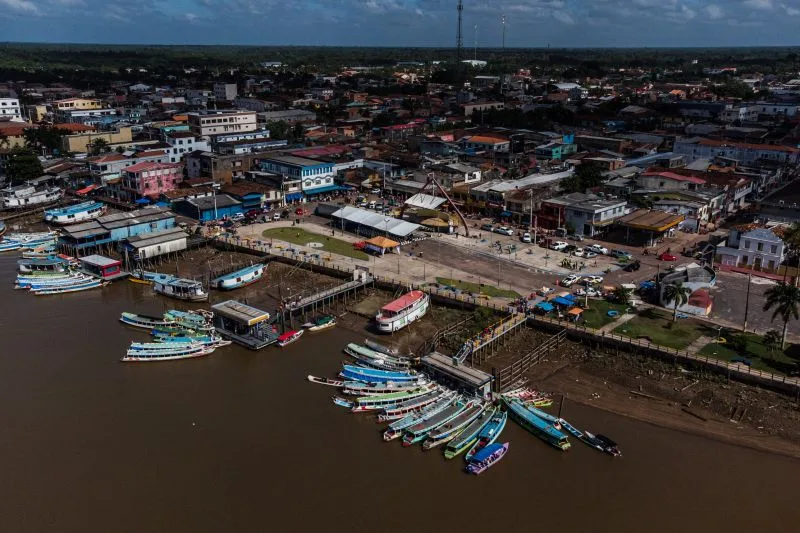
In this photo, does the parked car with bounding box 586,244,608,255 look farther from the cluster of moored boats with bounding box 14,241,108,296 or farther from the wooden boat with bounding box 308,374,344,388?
the cluster of moored boats with bounding box 14,241,108,296

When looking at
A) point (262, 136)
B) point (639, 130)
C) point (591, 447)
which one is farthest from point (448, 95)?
point (591, 447)

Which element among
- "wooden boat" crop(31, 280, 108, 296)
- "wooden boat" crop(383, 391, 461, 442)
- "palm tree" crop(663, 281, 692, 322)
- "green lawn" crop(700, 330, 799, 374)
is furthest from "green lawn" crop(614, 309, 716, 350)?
"wooden boat" crop(31, 280, 108, 296)

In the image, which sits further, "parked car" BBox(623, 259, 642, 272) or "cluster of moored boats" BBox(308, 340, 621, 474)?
"parked car" BBox(623, 259, 642, 272)

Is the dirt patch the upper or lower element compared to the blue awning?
lower

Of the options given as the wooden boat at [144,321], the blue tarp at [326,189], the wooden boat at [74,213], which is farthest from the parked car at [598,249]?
the wooden boat at [74,213]

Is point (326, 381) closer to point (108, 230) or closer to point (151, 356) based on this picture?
point (151, 356)

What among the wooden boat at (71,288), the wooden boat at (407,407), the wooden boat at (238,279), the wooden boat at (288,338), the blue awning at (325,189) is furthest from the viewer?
the blue awning at (325,189)

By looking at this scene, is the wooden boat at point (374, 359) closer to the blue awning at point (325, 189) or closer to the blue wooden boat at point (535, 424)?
the blue wooden boat at point (535, 424)
